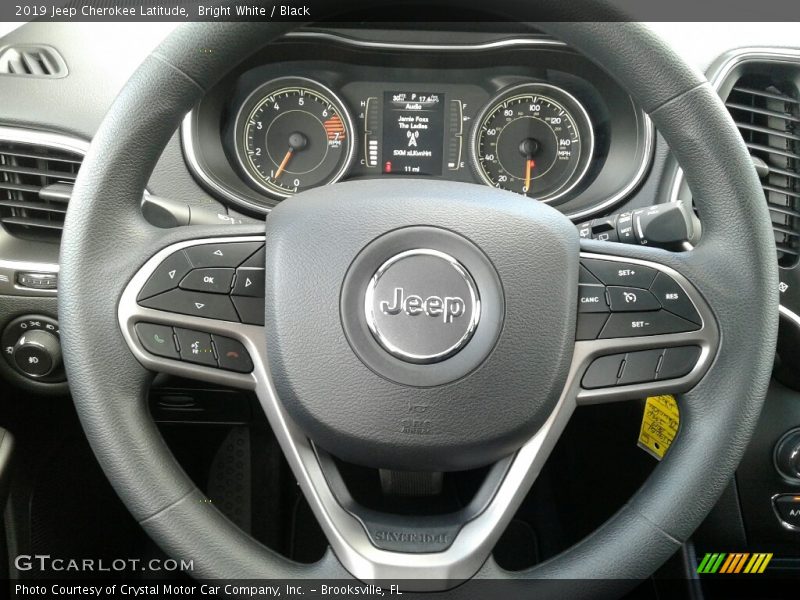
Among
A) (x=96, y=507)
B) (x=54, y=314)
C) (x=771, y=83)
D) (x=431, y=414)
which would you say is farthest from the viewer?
(x=96, y=507)

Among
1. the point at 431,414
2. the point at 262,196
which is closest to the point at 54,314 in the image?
the point at 262,196

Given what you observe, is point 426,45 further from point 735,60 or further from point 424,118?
point 735,60

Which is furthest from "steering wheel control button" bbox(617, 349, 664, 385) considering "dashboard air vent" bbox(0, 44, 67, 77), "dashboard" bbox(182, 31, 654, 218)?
"dashboard air vent" bbox(0, 44, 67, 77)

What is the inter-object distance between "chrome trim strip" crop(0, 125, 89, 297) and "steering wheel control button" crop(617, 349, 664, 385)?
0.94 m

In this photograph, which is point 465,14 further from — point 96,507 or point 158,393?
point 96,507

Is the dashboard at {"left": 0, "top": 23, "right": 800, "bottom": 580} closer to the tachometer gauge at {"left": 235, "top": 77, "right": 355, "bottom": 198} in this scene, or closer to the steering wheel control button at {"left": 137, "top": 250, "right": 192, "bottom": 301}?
the tachometer gauge at {"left": 235, "top": 77, "right": 355, "bottom": 198}

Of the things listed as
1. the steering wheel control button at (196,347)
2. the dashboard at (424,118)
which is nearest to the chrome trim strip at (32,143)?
the dashboard at (424,118)

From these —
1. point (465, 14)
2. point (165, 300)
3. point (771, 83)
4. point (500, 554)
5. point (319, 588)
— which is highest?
point (465, 14)

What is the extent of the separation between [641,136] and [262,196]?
738 mm

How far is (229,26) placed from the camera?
3.12 feet

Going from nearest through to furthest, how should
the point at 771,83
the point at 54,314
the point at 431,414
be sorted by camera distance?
1. the point at 431,414
2. the point at 54,314
3. the point at 771,83

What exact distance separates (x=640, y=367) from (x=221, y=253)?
1.61ft

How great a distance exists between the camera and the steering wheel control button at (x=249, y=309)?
964mm

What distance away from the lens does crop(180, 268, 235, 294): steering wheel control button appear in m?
0.96
